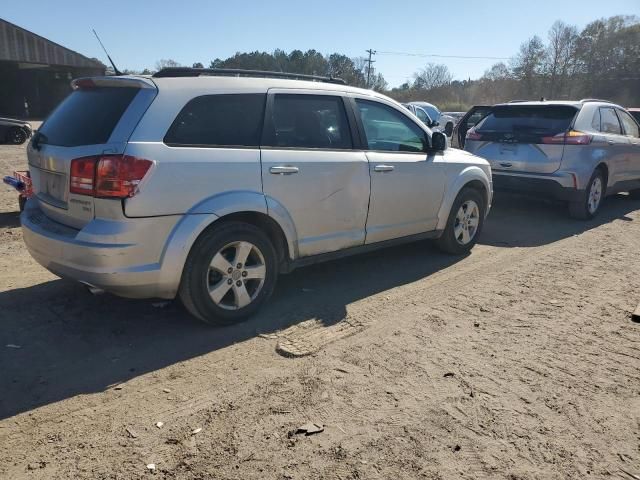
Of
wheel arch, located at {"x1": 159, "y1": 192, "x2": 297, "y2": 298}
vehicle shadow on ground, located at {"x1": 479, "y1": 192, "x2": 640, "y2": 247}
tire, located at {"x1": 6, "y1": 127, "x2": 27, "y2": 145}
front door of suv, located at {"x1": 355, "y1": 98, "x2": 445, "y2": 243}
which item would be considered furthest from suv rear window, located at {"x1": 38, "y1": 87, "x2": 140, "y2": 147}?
tire, located at {"x1": 6, "y1": 127, "x2": 27, "y2": 145}

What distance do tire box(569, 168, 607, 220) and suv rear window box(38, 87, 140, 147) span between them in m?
7.03

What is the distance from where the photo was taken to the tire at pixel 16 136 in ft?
58.4

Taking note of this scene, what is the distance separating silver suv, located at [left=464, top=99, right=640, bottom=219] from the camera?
7934mm

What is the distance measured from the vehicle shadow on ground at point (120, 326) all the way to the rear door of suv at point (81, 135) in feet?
2.75

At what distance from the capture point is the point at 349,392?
323 cm

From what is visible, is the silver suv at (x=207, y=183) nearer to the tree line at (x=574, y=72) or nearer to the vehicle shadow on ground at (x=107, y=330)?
the vehicle shadow on ground at (x=107, y=330)

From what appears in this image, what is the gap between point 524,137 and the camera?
817 centimetres

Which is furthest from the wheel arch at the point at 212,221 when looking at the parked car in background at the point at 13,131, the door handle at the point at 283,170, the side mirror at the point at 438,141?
the parked car in background at the point at 13,131

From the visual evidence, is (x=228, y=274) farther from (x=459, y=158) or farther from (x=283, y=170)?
(x=459, y=158)

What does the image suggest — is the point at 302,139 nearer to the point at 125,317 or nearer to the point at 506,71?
the point at 125,317

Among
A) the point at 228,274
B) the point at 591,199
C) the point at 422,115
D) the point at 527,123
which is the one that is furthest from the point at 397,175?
the point at 422,115

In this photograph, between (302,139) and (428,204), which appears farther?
(428,204)

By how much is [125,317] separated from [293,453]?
214cm

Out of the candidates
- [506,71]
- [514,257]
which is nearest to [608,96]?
[506,71]
